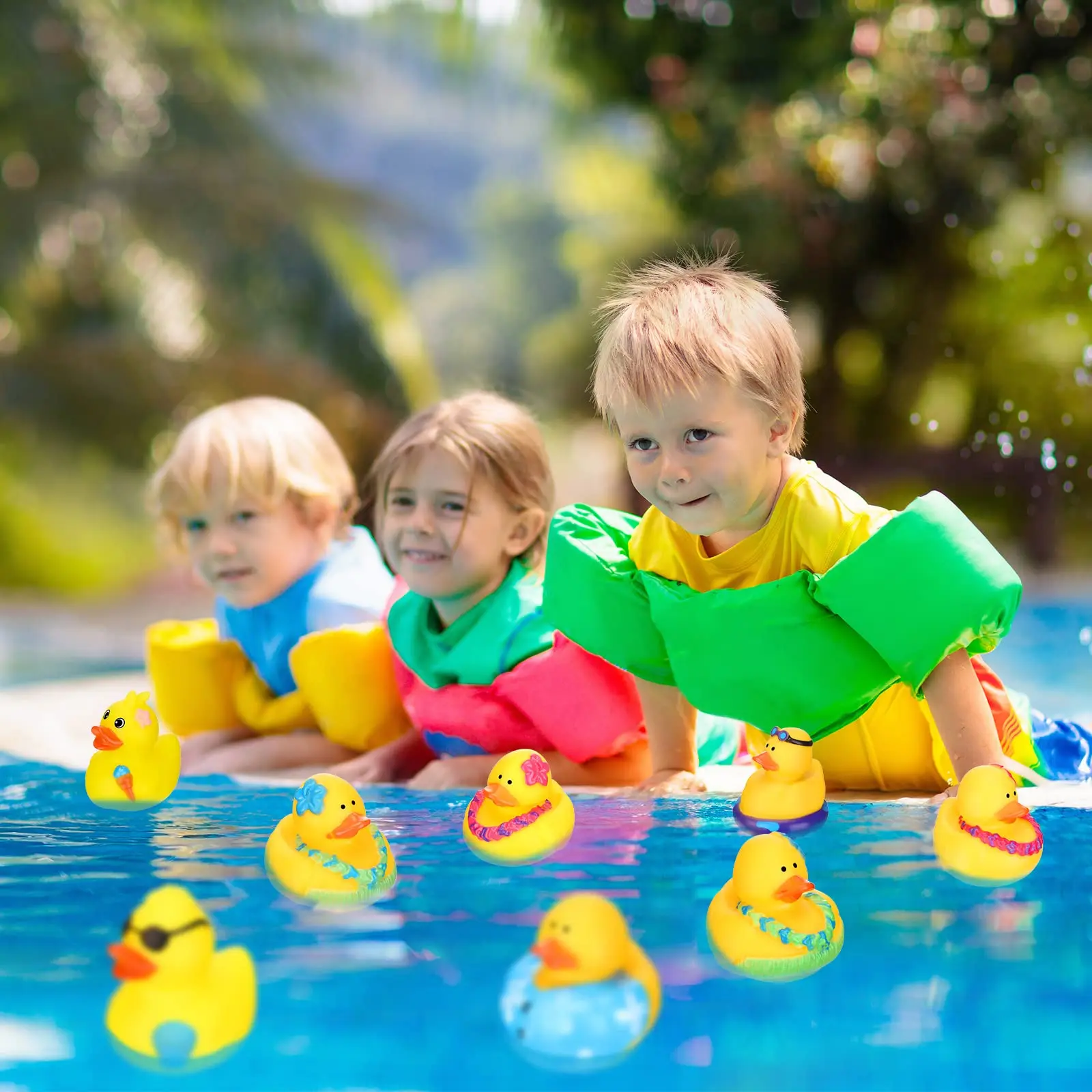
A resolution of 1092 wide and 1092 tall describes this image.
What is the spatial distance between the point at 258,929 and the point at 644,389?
1.13m

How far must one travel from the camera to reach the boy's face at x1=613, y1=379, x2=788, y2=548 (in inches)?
99.5

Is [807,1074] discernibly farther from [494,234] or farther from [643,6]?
[494,234]

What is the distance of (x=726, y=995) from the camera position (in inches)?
70.1

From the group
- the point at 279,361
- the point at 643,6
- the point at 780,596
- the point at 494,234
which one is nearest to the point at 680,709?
the point at 780,596

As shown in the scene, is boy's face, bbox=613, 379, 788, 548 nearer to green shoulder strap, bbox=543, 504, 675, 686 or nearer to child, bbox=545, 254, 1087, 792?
child, bbox=545, 254, 1087, 792

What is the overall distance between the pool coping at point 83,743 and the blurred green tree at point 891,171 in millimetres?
6337

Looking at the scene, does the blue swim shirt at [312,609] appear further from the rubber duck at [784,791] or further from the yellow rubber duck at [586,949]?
the yellow rubber duck at [586,949]

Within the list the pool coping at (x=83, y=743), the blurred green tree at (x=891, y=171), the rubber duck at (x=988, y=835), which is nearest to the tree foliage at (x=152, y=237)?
the blurred green tree at (x=891, y=171)

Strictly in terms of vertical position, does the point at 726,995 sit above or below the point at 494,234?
below

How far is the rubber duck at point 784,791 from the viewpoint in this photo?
2.44 metres

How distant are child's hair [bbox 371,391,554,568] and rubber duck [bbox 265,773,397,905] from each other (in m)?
1.15

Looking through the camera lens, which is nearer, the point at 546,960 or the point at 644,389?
the point at 546,960

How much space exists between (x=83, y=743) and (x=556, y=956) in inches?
98.2

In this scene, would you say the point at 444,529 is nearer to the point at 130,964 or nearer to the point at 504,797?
the point at 504,797
